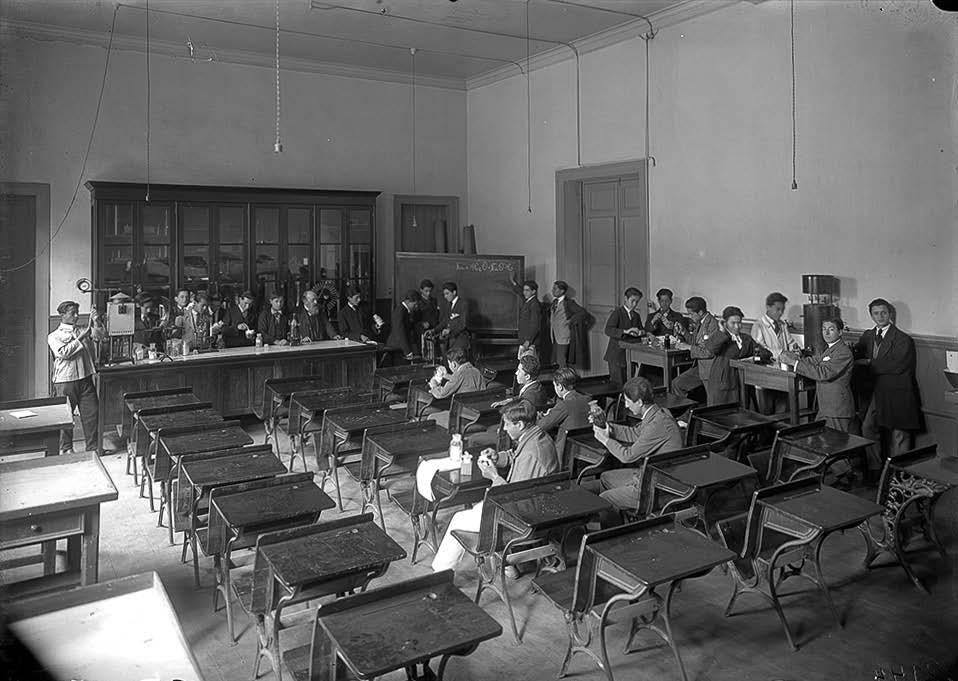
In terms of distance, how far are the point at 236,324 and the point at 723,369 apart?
19.6 ft

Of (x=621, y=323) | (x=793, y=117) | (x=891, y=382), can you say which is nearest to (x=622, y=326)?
(x=621, y=323)

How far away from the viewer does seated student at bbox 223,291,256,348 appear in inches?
386

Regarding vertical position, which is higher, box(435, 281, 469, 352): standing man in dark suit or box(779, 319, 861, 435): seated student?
box(435, 281, 469, 352): standing man in dark suit

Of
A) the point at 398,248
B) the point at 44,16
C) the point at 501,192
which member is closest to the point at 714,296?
the point at 501,192

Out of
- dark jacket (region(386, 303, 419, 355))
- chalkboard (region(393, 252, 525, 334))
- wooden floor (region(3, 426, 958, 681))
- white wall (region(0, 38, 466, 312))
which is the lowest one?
wooden floor (region(3, 426, 958, 681))

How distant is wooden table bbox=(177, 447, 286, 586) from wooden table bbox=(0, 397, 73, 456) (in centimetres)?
128

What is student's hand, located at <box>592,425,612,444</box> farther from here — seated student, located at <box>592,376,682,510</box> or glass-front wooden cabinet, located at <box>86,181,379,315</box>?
glass-front wooden cabinet, located at <box>86,181,379,315</box>

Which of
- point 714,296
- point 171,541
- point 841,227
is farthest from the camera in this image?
point 714,296

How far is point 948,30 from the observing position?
644 cm

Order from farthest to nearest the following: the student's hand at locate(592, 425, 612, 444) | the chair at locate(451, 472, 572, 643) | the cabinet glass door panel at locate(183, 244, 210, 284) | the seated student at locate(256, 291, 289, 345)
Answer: the cabinet glass door panel at locate(183, 244, 210, 284) → the seated student at locate(256, 291, 289, 345) → the student's hand at locate(592, 425, 612, 444) → the chair at locate(451, 472, 572, 643)

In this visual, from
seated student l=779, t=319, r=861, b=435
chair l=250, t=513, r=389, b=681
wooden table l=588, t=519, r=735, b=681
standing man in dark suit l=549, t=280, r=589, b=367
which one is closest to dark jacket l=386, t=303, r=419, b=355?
standing man in dark suit l=549, t=280, r=589, b=367

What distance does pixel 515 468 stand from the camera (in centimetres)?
485

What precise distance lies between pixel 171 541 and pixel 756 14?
25.0 feet

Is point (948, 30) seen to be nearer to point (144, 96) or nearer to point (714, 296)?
point (714, 296)
